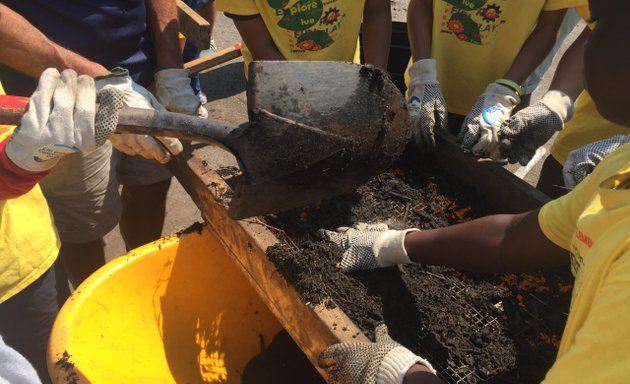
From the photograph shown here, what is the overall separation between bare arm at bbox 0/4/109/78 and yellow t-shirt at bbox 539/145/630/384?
169cm

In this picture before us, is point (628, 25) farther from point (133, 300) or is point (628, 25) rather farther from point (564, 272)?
point (133, 300)

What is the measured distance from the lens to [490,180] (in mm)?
2041

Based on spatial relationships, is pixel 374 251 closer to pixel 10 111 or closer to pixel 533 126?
pixel 533 126

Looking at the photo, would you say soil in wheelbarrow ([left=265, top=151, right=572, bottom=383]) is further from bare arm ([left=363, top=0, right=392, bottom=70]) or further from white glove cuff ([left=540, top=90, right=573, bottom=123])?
bare arm ([left=363, top=0, right=392, bottom=70])

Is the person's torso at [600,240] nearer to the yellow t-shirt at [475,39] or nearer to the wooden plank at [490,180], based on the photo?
the wooden plank at [490,180]

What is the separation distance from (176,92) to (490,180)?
1.33 m

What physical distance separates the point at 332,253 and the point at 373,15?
51.1 inches

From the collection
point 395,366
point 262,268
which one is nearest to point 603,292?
point 395,366

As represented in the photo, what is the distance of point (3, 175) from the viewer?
141 centimetres

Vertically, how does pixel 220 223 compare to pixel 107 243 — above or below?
above

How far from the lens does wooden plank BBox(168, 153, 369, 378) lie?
1417mm

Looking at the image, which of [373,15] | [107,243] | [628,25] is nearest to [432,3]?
[373,15]

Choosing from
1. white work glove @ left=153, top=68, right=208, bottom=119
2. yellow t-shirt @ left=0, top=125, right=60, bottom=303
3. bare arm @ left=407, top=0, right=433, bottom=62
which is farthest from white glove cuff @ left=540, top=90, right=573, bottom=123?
yellow t-shirt @ left=0, top=125, right=60, bottom=303

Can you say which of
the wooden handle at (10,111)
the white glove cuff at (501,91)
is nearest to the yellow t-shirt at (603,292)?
the white glove cuff at (501,91)
